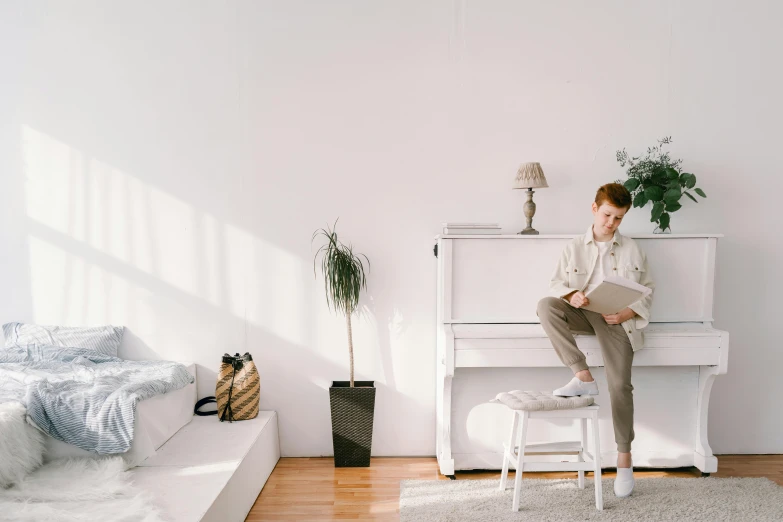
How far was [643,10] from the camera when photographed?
3.14 m

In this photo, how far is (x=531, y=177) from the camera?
9.66 ft

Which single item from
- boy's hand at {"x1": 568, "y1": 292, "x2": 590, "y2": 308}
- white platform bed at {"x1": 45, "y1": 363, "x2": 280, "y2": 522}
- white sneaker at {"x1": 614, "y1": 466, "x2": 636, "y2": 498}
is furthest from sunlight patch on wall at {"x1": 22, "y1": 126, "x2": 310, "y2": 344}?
white sneaker at {"x1": 614, "y1": 466, "x2": 636, "y2": 498}

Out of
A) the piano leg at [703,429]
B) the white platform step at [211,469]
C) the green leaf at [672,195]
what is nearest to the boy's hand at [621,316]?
the piano leg at [703,429]

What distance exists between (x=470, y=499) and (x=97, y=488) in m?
1.61

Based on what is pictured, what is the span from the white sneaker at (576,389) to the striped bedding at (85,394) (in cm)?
189

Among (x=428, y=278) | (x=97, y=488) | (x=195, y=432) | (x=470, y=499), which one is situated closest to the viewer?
(x=97, y=488)

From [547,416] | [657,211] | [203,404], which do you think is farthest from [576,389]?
[203,404]

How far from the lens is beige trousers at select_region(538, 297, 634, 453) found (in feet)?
8.42

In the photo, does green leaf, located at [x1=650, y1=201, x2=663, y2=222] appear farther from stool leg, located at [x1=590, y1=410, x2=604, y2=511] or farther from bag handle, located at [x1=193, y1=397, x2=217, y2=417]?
bag handle, located at [x1=193, y1=397, x2=217, y2=417]

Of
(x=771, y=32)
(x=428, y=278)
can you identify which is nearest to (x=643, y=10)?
(x=771, y=32)

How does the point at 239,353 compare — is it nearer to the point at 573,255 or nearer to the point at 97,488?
the point at 97,488

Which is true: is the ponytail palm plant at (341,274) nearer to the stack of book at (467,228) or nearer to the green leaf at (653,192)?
the stack of book at (467,228)

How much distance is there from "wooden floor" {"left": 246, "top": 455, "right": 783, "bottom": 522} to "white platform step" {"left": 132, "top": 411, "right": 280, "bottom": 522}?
0.35ft

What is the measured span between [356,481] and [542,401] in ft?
3.64
